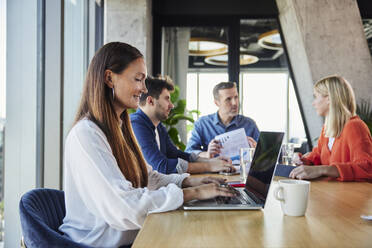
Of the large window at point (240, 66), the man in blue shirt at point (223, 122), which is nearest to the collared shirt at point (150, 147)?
the man in blue shirt at point (223, 122)

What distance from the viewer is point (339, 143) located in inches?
86.5

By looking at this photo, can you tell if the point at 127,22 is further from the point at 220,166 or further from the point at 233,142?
the point at 220,166

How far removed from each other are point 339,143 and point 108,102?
159 cm

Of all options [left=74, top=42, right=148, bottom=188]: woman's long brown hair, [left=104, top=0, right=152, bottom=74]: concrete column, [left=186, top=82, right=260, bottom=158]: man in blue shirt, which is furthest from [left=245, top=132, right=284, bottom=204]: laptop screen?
[left=104, top=0, right=152, bottom=74]: concrete column

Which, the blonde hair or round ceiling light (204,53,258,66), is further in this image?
round ceiling light (204,53,258,66)

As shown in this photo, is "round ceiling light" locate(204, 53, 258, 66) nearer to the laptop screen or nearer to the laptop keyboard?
the laptop screen

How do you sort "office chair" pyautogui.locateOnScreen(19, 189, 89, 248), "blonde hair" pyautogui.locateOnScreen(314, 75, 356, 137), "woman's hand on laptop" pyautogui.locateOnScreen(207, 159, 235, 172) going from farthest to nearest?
"blonde hair" pyautogui.locateOnScreen(314, 75, 356, 137) < "woman's hand on laptop" pyautogui.locateOnScreen(207, 159, 235, 172) < "office chair" pyautogui.locateOnScreen(19, 189, 89, 248)

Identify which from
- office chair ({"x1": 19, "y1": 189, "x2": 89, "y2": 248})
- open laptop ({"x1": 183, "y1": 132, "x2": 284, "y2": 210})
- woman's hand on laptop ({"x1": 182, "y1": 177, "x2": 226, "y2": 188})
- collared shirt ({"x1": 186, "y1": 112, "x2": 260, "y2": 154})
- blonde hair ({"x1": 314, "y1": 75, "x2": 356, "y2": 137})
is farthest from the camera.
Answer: collared shirt ({"x1": 186, "y1": 112, "x2": 260, "y2": 154})

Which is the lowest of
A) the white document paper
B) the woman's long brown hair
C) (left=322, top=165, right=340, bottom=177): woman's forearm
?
(left=322, top=165, right=340, bottom=177): woman's forearm

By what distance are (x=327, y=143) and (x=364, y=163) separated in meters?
0.55

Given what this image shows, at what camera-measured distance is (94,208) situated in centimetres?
115

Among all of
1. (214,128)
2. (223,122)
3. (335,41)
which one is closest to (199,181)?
(214,128)

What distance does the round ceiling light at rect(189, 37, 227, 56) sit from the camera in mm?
4957

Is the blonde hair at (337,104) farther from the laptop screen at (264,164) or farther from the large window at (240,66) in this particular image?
the large window at (240,66)
